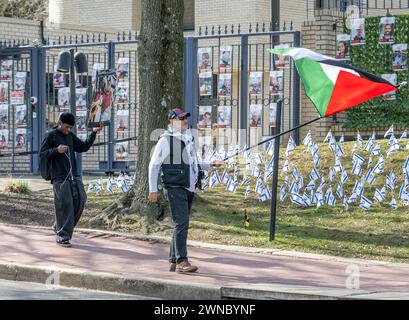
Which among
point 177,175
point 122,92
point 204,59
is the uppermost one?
point 204,59

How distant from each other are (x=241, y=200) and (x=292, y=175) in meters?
0.98

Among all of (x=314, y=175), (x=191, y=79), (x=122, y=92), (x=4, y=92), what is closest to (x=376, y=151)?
(x=314, y=175)

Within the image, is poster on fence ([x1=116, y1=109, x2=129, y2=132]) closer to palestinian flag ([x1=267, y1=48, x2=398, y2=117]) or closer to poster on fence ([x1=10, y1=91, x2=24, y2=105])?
poster on fence ([x1=10, y1=91, x2=24, y2=105])

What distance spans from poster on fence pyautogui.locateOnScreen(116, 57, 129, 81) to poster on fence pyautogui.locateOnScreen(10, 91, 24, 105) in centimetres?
255

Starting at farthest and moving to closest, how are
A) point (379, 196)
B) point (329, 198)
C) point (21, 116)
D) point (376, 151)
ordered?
point (21, 116) < point (376, 151) < point (329, 198) < point (379, 196)

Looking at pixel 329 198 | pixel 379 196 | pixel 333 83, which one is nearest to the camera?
pixel 333 83

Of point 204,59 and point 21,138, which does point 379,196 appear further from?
point 21,138

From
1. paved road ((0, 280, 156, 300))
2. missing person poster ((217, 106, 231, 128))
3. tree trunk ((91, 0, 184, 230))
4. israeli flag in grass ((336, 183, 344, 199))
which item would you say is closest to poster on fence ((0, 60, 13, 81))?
missing person poster ((217, 106, 231, 128))

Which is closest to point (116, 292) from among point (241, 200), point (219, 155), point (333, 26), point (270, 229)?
point (270, 229)

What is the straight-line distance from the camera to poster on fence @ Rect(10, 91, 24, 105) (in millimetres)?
20875

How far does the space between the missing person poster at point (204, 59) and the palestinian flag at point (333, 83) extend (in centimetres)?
630

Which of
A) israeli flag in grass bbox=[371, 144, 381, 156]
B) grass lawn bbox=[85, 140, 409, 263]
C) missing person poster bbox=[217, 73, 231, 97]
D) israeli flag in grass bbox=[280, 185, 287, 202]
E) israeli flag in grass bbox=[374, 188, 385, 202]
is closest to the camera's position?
grass lawn bbox=[85, 140, 409, 263]

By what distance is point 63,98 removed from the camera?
67.1 feet

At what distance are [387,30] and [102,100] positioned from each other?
6.09 metres
